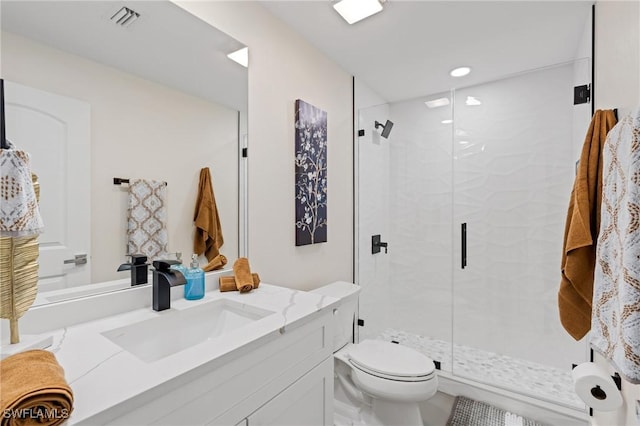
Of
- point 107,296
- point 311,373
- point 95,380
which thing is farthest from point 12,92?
point 311,373

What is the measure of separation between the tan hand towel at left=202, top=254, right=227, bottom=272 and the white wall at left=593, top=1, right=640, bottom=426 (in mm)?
1498

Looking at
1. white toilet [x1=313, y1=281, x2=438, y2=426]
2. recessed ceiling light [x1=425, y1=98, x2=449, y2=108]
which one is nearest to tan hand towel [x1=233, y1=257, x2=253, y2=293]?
white toilet [x1=313, y1=281, x2=438, y2=426]

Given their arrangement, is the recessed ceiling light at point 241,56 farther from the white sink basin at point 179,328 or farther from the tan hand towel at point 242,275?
the white sink basin at point 179,328

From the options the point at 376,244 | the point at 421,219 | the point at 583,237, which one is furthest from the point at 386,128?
the point at 583,237

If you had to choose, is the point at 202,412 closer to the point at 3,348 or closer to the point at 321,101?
the point at 3,348

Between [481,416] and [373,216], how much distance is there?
Result: 149 centimetres

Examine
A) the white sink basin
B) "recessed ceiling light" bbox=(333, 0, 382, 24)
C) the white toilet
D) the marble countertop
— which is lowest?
the white toilet

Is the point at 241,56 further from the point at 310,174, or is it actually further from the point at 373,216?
the point at 373,216

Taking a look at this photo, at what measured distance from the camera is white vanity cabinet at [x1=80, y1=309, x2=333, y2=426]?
2.11 feet

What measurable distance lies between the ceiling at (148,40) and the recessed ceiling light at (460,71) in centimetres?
168

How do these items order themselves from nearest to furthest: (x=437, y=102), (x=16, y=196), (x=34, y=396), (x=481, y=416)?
(x=34, y=396) → (x=16, y=196) → (x=481, y=416) → (x=437, y=102)

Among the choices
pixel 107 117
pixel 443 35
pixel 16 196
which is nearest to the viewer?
pixel 16 196

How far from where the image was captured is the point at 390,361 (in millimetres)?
1682

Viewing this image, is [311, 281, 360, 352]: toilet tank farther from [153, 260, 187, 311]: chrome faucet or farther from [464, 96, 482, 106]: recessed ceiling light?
[464, 96, 482, 106]: recessed ceiling light
